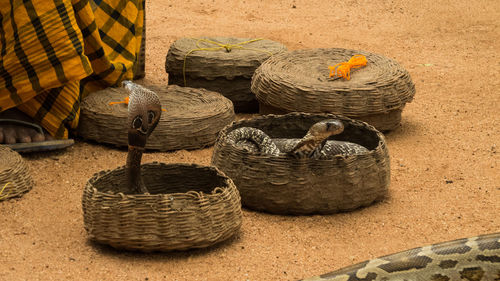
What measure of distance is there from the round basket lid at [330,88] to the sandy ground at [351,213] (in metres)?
0.38

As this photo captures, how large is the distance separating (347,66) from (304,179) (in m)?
1.86

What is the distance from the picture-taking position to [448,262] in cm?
384

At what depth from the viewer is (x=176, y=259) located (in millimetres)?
4105

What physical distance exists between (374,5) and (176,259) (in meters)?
7.38

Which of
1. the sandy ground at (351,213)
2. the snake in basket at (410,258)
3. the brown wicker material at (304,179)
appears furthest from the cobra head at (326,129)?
the snake in basket at (410,258)

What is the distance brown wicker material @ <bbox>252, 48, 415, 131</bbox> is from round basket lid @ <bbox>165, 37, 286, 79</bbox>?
10.4 inches

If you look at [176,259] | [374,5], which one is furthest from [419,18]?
[176,259]

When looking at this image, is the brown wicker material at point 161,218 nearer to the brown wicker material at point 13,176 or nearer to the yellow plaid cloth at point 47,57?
the brown wicker material at point 13,176

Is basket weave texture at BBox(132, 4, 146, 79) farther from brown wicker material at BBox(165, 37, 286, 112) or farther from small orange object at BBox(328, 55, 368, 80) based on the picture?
small orange object at BBox(328, 55, 368, 80)

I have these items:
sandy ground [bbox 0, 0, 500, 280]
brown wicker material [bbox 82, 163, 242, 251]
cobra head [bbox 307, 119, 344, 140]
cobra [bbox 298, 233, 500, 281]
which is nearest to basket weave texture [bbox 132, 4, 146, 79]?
sandy ground [bbox 0, 0, 500, 280]

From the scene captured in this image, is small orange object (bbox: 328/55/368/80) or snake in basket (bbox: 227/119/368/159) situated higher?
small orange object (bbox: 328/55/368/80)

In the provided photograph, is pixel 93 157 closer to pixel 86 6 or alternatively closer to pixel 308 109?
pixel 86 6

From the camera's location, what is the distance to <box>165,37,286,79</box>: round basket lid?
657cm

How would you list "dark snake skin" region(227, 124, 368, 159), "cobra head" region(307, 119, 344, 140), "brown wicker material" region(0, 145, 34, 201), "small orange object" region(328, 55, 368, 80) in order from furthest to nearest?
"small orange object" region(328, 55, 368, 80)
"dark snake skin" region(227, 124, 368, 159)
"brown wicker material" region(0, 145, 34, 201)
"cobra head" region(307, 119, 344, 140)
